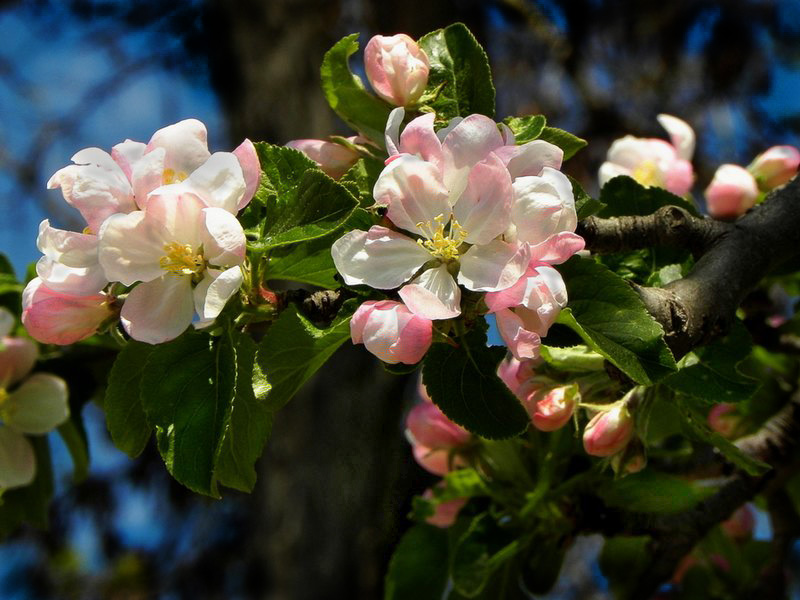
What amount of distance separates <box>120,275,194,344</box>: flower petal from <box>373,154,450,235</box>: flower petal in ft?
0.54

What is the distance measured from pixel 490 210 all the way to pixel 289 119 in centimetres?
250

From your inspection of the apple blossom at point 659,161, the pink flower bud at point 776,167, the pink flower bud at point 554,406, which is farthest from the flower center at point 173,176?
the pink flower bud at point 776,167

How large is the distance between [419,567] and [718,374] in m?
0.47

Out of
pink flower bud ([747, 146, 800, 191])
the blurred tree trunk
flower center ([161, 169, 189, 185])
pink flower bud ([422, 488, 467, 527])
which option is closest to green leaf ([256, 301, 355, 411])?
flower center ([161, 169, 189, 185])

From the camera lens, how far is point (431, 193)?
72 cm

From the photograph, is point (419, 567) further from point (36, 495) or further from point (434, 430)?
point (36, 495)

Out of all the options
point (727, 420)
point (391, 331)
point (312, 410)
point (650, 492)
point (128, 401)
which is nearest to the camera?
point (391, 331)

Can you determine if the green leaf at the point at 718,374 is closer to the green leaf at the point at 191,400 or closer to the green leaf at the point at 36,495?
the green leaf at the point at 191,400

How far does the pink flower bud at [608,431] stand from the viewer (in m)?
0.88

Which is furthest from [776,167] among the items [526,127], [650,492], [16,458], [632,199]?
[16,458]

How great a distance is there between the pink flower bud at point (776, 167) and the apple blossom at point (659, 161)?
0.33 ft

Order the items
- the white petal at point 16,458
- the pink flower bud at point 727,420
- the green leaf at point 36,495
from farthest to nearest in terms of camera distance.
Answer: the pink flower bud at point 727,420, the green leaf at point 36,495, the white petal at point 16,458

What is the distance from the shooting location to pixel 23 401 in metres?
1.16

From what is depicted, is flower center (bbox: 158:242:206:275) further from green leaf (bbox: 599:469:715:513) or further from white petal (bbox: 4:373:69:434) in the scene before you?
green leaf (bbox: 599:469:715:513)
